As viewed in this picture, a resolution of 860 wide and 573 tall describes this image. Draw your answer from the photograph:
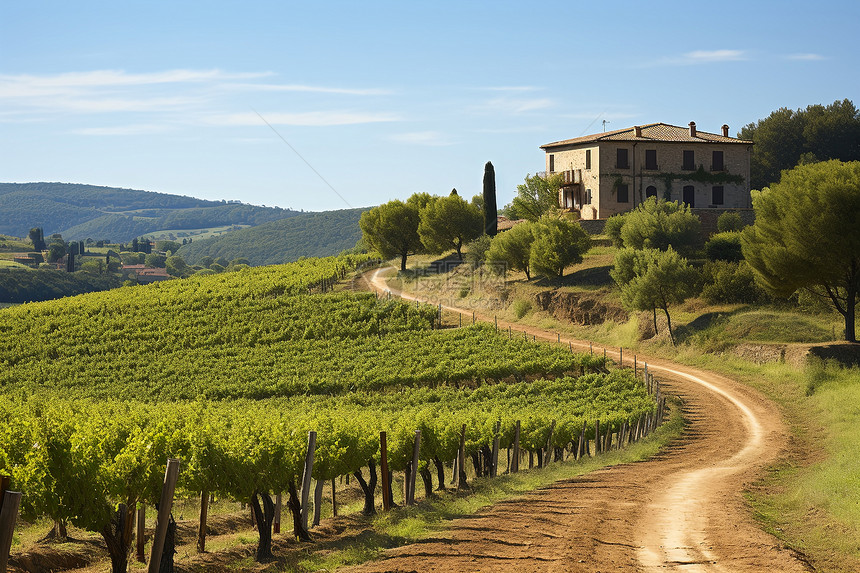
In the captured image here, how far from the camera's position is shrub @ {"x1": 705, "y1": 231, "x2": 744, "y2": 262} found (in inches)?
2319

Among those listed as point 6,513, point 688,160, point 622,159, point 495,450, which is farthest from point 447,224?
point 6,513

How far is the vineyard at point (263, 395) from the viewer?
12.7 metres

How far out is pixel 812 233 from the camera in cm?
4166

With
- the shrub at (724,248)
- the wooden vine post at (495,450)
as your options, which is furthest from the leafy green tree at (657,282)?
the wooden vine post at (495,450)

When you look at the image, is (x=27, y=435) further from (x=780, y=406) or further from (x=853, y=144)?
(x=853, y=144)

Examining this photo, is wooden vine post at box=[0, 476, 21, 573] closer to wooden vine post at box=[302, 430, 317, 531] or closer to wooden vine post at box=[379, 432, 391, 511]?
wooden vine post at box=[302, 430, 317, 531]

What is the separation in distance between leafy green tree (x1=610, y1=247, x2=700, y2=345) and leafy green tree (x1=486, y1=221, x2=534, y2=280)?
1525cm

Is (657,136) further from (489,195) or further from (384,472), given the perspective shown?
(384,472)

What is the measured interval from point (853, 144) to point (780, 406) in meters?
72.9

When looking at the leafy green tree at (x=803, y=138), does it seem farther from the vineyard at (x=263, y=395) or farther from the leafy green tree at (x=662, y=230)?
the vineyard at (x=263, y=395)

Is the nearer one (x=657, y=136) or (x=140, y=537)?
(x=140, y=537)

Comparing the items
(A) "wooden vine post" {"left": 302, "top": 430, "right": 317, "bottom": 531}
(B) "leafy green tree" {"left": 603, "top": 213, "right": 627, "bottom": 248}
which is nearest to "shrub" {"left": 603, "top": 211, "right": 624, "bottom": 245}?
(B) "leafy green tree" {"left": 603, "top": 213, "right": 627, "bottom": 248}

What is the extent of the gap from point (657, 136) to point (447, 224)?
22238 millimetres

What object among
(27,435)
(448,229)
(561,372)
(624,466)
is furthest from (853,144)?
(27,435)
